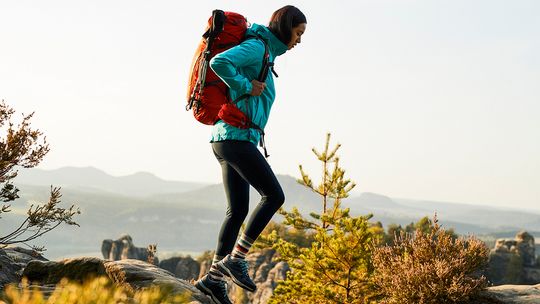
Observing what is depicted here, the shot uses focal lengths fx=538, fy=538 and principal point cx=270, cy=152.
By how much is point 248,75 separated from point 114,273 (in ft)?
7.86

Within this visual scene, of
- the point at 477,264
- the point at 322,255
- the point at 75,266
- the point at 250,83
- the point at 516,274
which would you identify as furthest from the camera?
the point at 516,274

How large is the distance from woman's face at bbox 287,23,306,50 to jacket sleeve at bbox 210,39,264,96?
354 millimetres

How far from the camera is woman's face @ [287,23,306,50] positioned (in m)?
4.29

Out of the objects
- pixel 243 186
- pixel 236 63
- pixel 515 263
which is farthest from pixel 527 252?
pixel 236 63

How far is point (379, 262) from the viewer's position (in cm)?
876

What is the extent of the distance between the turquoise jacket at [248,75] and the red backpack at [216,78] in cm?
5

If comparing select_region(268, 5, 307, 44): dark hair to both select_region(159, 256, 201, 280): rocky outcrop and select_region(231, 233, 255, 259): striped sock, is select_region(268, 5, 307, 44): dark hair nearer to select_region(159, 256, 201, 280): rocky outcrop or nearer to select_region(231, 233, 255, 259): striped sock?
select_region(231, 233, 255, 259): striped sock

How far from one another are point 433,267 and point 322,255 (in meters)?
2.21

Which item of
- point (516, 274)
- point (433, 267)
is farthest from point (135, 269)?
point (516, 274)

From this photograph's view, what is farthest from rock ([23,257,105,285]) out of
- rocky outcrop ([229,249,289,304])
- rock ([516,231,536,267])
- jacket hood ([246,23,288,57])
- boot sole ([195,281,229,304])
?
rock ([516,231,536,267])

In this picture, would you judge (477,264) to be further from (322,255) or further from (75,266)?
(75,266)

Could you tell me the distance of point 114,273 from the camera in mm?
5172

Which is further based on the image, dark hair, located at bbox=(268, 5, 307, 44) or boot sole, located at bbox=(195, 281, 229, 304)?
boot sole, located at bbox=(195, 281, 229, 304)

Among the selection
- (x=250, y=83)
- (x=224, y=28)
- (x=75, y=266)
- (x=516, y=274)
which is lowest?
(x=516, y=274)
